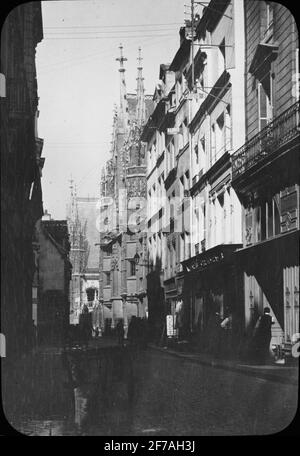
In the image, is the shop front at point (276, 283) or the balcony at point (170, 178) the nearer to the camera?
the shop front at point (276, 283)

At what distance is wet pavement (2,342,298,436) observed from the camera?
6.43 metres

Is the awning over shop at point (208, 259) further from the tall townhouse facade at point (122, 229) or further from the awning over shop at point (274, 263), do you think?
the tall townhouse facade at point (122, 229)

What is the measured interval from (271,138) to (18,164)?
3.53 m

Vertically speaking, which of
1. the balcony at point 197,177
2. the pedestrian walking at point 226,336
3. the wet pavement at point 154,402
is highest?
the balcony at point 197,177

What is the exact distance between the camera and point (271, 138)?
8945 millimetres

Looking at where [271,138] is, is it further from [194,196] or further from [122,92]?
[122,92]

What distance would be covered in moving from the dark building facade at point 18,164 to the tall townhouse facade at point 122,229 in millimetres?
902

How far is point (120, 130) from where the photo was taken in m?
7.79

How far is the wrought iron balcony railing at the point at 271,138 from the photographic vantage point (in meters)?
7.87

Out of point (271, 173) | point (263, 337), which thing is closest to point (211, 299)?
point (263, 337)

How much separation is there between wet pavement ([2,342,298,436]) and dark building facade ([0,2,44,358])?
0.58 meters

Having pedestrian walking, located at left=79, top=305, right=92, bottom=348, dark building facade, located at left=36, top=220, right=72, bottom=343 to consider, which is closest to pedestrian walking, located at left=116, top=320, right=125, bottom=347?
pedestrian walking, located at left=79, top=305, right=92, bottom=348

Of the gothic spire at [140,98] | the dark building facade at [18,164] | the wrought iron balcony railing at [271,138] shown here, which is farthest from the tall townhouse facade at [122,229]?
the wrought iron balcony railing at [271,138]

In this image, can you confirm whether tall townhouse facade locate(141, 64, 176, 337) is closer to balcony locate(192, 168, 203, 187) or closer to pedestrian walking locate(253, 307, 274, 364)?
balcony locate(192, 168, 203, 187)
